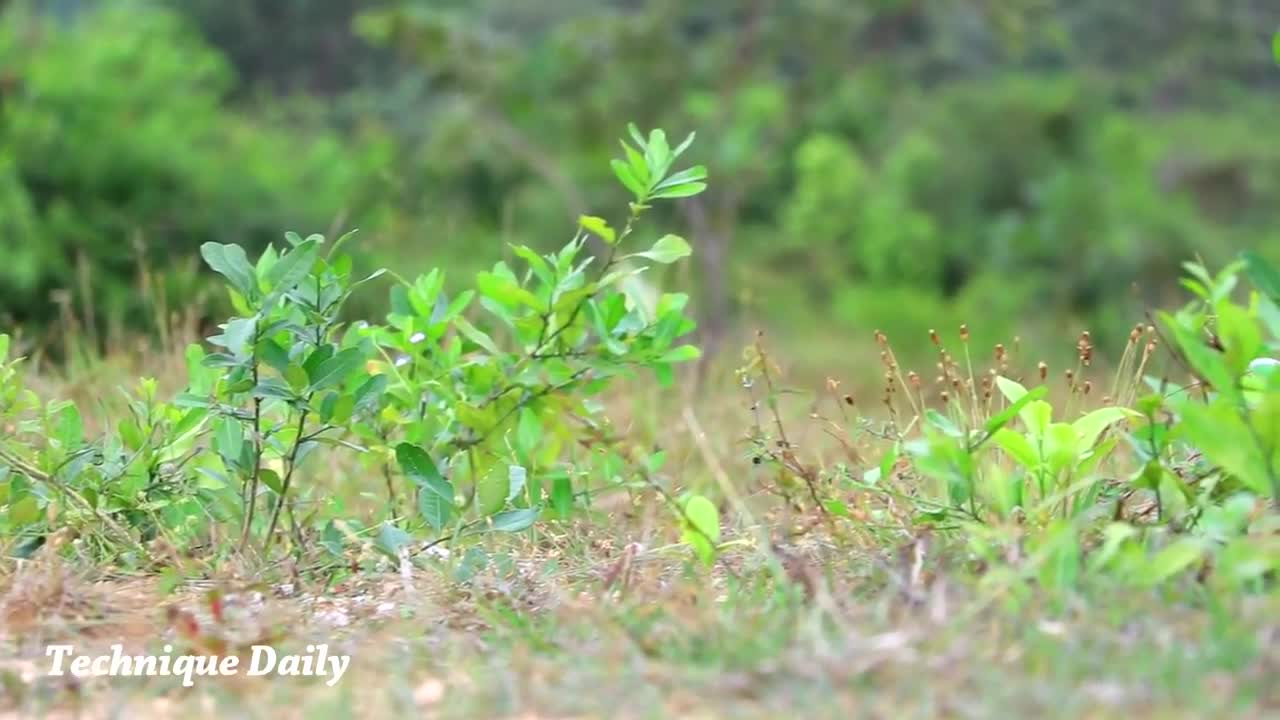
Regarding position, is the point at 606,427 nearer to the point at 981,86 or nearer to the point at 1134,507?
the point at 1134,507

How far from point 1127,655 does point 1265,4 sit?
20.1 metres

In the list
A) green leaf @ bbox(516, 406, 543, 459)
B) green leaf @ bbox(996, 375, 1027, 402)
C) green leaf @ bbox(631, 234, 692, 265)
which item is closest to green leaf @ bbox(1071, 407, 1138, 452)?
green leaf @ bbox(996, 375, 1027, 402)

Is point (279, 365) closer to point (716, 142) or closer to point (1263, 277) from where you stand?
point (1263, 277)

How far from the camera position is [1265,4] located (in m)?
20.1

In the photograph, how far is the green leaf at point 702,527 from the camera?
318cm

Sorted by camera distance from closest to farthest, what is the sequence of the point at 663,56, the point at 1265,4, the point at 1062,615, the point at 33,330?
the point at 1062,615, the point at 33,330, the point at 663,56, the point at 1265,4

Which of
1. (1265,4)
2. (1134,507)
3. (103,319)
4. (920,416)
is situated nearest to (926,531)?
(920,416)

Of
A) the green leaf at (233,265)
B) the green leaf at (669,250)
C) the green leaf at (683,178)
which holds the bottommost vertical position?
the green leaf at (669,250)

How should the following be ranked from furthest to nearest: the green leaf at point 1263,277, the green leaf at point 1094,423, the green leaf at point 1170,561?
the green leaf at point 1094,423 → the green leaf at point 1263,277 → the green leaf at point 1170,561

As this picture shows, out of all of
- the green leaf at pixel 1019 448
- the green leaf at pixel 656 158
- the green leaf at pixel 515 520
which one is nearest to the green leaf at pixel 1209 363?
the green leaf at pixel 1019 448

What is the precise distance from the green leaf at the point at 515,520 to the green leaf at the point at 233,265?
783mm

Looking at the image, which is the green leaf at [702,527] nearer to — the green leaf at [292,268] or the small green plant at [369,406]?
the small green plant at [369,406]

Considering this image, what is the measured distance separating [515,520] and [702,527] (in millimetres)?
493

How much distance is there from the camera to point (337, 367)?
335 centimetres
